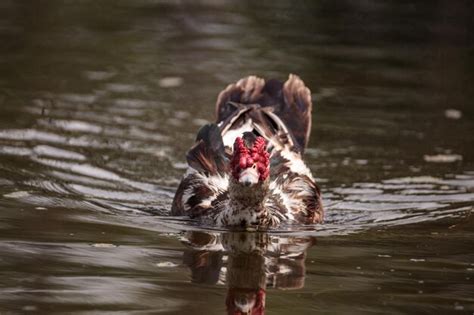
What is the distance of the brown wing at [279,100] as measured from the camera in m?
11.1

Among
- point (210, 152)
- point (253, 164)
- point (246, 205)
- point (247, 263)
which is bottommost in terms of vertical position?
point (247, 263)

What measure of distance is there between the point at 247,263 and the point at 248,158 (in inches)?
39.0

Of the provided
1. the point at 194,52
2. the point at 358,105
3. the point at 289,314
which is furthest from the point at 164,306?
the point at 194,52

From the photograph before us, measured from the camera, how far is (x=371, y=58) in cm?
1645

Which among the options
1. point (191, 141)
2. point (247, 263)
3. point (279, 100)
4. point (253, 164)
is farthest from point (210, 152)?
point (191, 141)

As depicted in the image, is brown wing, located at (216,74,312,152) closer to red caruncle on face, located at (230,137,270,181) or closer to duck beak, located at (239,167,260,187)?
red caruncle on face, located at (230,137,270,181)

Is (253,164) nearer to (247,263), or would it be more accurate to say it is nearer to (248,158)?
(248,158)

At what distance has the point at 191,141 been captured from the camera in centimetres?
1244

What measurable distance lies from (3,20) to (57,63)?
9.71 ft

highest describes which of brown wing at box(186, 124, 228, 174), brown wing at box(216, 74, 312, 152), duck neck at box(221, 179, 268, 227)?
brown wing at box(216, 74, 312, 152)

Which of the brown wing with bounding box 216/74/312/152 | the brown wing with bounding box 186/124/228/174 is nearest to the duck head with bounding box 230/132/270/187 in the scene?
the brown wing with bounding box 186/124/228/174

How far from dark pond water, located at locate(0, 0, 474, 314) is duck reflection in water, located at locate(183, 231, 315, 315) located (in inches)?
0.9

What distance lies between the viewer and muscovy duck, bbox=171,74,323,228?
9266mm

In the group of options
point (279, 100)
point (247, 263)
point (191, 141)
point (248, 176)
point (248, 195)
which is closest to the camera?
point (247, 263)
